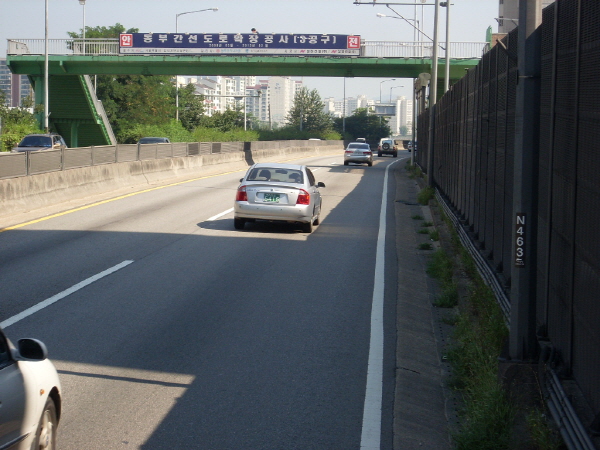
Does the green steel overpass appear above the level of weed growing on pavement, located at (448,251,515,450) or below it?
above

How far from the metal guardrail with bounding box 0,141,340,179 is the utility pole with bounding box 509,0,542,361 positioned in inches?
576

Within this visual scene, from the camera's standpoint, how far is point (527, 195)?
6.31 meters

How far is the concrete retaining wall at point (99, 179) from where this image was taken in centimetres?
1906

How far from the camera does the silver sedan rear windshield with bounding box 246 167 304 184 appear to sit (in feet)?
57.7

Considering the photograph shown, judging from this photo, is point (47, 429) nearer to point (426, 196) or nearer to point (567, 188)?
point (567, 188)

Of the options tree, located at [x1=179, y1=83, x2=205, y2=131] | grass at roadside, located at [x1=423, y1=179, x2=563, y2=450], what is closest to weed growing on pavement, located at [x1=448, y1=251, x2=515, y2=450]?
grass at roadside, located at [x1=423, y1=179, x2=563, y2=450]

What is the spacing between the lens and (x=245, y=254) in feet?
46.6

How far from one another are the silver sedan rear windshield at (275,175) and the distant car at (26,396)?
12.8 meters

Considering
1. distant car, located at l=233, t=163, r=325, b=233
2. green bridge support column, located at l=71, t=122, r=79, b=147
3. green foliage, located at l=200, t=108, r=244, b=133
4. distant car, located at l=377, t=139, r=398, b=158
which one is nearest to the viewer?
distant car, located at l=233, t=163, r=325, b=233

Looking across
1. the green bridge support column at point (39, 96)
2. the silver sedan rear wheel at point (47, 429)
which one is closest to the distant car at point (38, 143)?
the green bridge support column at point (39, 96)

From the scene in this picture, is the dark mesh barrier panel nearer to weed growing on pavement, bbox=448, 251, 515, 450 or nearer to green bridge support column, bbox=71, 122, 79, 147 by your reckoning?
weed growing on pavement, bbox=448, 251, 515, 450

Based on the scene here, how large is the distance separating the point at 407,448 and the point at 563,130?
2685 millimetres

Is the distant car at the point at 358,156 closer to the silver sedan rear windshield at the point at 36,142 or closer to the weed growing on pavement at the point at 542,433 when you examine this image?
the silver sedan rear windshield at the point at 36,142

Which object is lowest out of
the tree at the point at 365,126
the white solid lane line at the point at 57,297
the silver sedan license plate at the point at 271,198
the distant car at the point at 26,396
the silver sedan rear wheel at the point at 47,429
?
the white solid lane line at the point at 57,297
